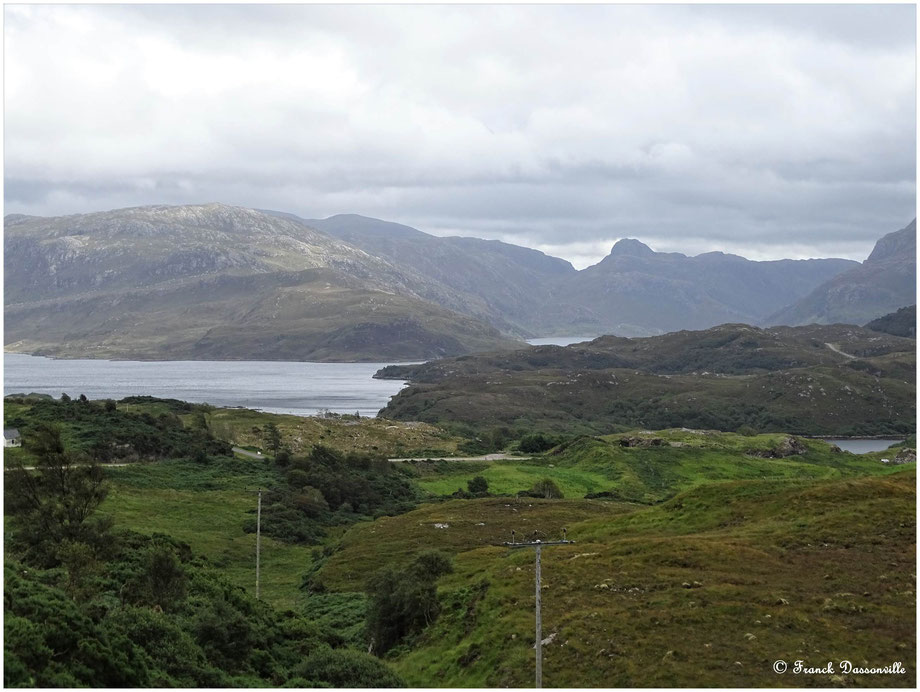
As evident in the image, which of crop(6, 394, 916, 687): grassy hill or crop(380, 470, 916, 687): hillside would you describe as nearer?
crop(380, 470, 916, 687): hillside

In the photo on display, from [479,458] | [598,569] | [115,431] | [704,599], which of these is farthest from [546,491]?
[704,599]

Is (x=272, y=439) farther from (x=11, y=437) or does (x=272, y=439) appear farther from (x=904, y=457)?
(x=904, y=457)

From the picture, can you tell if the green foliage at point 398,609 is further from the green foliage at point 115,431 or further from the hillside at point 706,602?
the green foliage at point 115,431

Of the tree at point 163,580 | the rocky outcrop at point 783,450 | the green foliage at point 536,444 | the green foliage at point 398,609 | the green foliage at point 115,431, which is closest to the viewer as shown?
the tree at point 163,580

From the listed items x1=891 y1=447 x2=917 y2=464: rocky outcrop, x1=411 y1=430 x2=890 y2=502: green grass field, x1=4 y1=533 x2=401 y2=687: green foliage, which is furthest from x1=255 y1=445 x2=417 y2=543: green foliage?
x1=891 y1=447 x2=917 y2=464: rocky outcrop

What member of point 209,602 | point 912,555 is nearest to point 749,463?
point 912,555

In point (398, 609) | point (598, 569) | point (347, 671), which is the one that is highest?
point (598, 569)

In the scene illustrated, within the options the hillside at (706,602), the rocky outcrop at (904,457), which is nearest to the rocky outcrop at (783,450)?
the rocky outcrop at (904,457)

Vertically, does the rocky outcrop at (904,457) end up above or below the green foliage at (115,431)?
below

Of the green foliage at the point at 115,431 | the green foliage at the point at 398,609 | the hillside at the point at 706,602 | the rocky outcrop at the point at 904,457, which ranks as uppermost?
the green foliage at the point at 115,431

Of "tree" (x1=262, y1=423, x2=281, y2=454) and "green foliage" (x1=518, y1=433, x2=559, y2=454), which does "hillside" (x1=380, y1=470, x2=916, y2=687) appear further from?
"green foliage" (x1=518, y1=433, x2=559, y2=454)

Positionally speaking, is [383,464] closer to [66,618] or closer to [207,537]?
[207,537]
